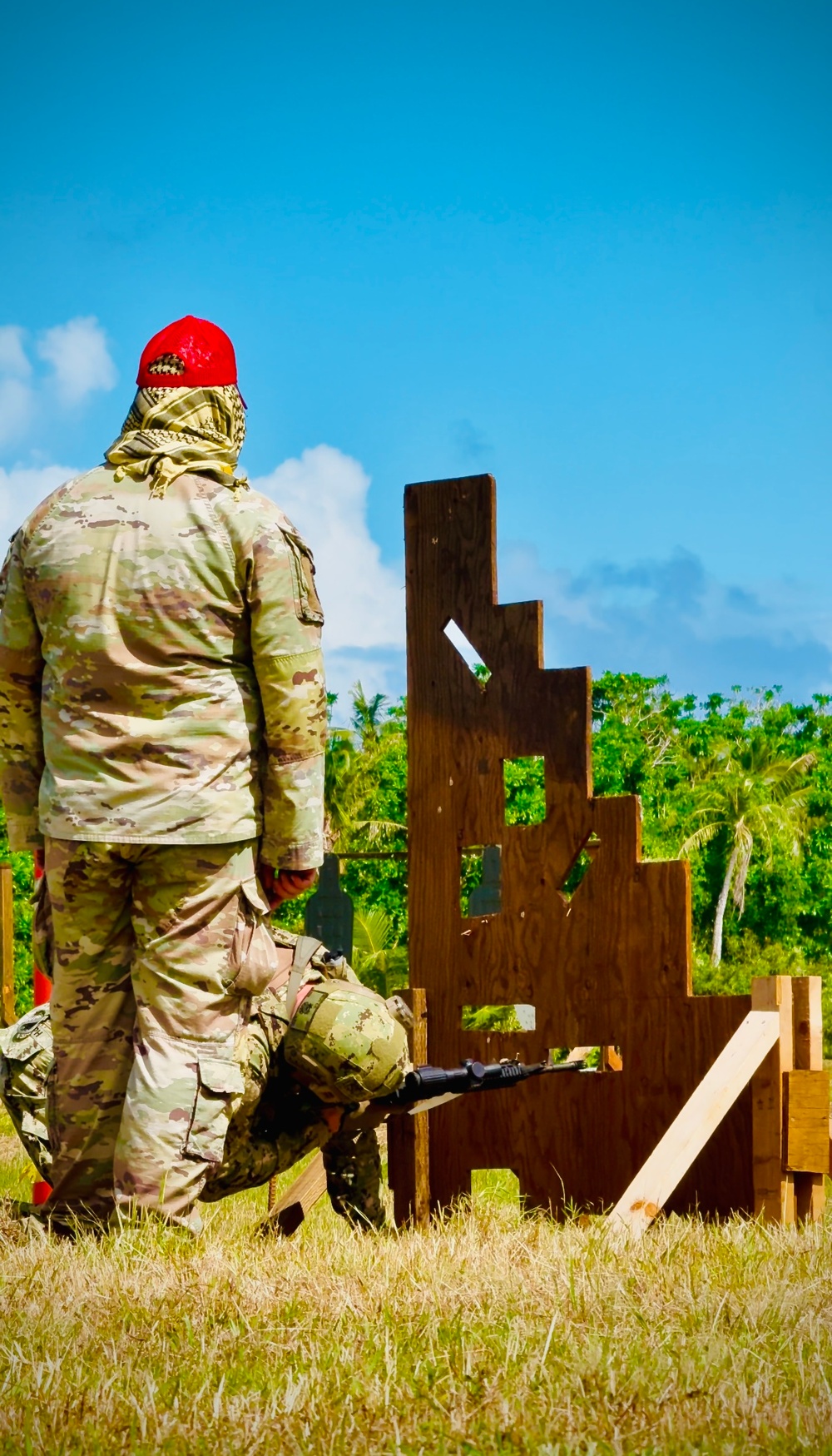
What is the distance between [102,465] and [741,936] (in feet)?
136

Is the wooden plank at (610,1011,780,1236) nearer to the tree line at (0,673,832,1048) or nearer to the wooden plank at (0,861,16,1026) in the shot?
the wooden plank at (0,861,16,1026)

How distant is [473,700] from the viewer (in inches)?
205

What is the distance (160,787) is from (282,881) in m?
0.46

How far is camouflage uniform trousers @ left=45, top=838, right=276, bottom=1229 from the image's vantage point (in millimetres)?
3787

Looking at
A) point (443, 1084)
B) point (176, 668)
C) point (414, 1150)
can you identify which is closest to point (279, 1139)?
point (443, 1084)

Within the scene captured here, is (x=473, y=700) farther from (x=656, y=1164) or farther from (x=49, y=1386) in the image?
(x=49, y=1386)

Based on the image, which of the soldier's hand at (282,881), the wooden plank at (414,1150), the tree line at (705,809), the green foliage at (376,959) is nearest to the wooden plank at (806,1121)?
the wooden plank at (414,1150)

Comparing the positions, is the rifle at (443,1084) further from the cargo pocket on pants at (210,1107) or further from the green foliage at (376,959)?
the green foliage at (376,959)

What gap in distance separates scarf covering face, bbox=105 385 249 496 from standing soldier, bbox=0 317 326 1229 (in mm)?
14

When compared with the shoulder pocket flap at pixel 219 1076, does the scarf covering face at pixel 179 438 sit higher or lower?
higher

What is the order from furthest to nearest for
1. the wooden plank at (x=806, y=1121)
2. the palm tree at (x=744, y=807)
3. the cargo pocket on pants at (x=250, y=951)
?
the palm tree at (x=744, y=807), the wooden plank at (x=806, y=1121), the cargo pocket on pants at (x=250, y=951)

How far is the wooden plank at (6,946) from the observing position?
10.1 metres

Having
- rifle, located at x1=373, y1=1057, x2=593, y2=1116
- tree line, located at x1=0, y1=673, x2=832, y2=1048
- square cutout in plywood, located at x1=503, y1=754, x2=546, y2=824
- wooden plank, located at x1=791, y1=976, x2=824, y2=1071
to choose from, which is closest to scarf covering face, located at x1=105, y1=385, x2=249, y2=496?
rifle, located at x1=373, y1=1057, x2=593, y2=1116

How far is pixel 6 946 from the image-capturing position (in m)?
10.3
